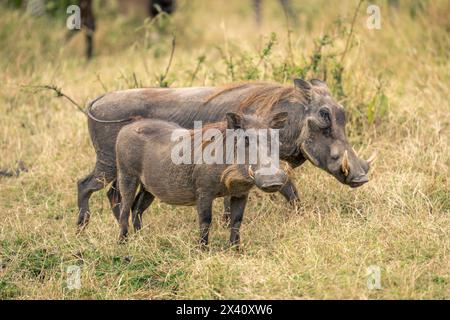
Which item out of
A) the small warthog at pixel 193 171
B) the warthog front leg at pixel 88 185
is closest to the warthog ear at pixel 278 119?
the small warthog at pixel 193 171

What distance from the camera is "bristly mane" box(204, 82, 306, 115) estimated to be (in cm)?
549

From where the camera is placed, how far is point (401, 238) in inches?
198

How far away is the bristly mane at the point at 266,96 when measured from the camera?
5.49 meters

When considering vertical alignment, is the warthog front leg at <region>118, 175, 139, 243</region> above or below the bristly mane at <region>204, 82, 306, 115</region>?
below

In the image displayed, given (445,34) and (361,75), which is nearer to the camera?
(361,75)

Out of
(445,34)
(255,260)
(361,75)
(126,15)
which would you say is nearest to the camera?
(255,260)

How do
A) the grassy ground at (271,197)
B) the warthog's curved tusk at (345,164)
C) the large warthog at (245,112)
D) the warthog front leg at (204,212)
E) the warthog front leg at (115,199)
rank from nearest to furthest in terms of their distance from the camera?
the grassy ground at (271,197) < the warthog front leg at (204,212) < the warthog's curved tusk at (345,164) < the large warthog at (245,112) < the warthog front leg at (115,199)

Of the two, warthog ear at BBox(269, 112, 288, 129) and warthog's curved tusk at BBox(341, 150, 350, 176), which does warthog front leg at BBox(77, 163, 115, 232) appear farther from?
warthog's curved tusk at BBox(341, 150, 350, 176)

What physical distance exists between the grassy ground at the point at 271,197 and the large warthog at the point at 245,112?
0.32 metres

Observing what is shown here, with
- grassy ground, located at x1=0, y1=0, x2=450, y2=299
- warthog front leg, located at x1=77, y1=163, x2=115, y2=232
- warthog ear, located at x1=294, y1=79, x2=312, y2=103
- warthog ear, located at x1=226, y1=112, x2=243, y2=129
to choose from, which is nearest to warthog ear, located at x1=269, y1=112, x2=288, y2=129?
warthog ear, located at x1=226, y1=112, x2=243, y2=129

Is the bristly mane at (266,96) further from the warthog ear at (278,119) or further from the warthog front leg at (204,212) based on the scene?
the warthog front leg at (204,212)

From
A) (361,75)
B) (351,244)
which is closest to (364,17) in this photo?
(361,75)

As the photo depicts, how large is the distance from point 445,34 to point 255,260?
4.73 meters

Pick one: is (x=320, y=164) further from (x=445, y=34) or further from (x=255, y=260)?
(x=445, y=34)
